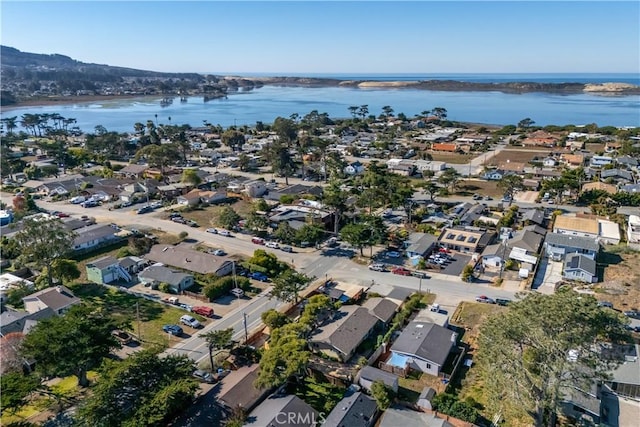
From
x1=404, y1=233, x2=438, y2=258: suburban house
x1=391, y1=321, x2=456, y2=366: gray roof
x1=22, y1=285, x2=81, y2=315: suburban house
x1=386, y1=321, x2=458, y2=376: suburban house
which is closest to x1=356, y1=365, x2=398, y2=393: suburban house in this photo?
x1=386, y1=321, x2=458, y2=376: suburban house

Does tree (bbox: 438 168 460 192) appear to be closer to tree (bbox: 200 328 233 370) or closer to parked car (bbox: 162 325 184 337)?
parked car (bbox: 162 325 184 337)

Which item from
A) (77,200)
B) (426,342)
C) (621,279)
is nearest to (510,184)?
(621,279)

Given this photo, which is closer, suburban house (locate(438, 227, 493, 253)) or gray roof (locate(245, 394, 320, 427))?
gray roof (locate(245, 394, 320, 427))

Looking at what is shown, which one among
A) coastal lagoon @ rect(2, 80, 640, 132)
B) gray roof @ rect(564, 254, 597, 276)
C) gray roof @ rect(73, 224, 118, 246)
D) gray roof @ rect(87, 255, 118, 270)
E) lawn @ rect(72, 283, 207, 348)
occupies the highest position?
coastal lagoon @ rect(2, 80, 640, 132)

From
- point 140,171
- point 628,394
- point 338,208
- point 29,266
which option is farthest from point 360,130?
point 628,394

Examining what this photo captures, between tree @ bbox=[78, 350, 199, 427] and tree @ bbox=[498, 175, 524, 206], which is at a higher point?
tree @ bbox=[498, 175, 524, 206]

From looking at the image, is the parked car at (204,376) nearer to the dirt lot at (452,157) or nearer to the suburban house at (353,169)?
the suburban house at (353,169)
